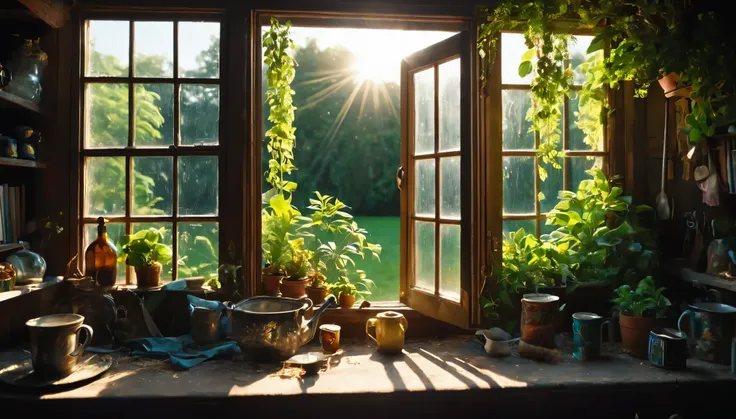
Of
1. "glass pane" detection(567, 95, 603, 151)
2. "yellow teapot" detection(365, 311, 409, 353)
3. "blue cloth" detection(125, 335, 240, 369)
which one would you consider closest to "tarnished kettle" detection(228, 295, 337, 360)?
"blue cloth" detection(125, 335, 240, 369)

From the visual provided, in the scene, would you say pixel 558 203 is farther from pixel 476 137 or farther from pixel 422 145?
pixel 422 145

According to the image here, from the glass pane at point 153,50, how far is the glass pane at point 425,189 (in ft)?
4.81

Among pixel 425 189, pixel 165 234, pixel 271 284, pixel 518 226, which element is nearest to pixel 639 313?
pixel 518 226

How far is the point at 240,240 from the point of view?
2604 mm

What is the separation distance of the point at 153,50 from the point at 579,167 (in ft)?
8.07

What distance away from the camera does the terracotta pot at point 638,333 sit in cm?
229

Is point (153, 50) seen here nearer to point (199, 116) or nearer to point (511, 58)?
point (199, 116)

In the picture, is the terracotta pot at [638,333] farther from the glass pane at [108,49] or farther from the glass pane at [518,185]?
the glass pane at [108,49]

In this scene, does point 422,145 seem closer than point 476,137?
No

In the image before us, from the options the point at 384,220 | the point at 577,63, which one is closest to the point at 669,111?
the point at 577,63

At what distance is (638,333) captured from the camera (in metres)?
2.31

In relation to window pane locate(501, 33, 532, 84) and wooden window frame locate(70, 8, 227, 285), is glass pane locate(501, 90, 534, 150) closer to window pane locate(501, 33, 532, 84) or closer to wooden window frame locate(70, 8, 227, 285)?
window pane locate(501, 33, 532, 84)

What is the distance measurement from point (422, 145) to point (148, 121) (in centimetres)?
151

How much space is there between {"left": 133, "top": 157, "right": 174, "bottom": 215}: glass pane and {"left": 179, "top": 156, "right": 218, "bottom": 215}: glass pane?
0.07 metres
